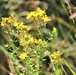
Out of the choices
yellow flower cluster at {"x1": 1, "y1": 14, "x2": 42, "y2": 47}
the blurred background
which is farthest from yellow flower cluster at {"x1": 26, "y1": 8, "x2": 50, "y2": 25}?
the blurred background

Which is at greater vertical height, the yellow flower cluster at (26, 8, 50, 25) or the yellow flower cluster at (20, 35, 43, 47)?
the yellow flower cluster at (26, 8, 50, 25)

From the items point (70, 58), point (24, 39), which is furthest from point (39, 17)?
point (70, 58)

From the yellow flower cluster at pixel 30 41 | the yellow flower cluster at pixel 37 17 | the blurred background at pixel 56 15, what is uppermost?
the blurred background at pixel 56 15

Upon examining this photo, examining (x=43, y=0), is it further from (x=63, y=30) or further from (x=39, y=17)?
(x=39, y=17)

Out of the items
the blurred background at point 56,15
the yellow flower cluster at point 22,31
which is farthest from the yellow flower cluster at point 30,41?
the blurred background at point 56,15

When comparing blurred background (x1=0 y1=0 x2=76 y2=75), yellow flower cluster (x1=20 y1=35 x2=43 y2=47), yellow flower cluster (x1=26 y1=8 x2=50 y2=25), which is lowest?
yellow flower cluster (x1=20 y1=35 x2=43 y2=47)

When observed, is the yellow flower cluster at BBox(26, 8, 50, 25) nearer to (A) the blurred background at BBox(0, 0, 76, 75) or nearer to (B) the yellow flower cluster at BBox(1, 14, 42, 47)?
(B) the yellow flower cluster at BBox(1, 14, 42, 47)

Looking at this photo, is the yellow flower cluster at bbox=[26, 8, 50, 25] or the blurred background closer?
the yellow flower cluster at bbox=[26, 8, 50, 25]

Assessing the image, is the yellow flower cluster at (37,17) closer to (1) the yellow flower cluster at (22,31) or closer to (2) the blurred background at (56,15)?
(1) the yellow flower cluster at (22,31)
